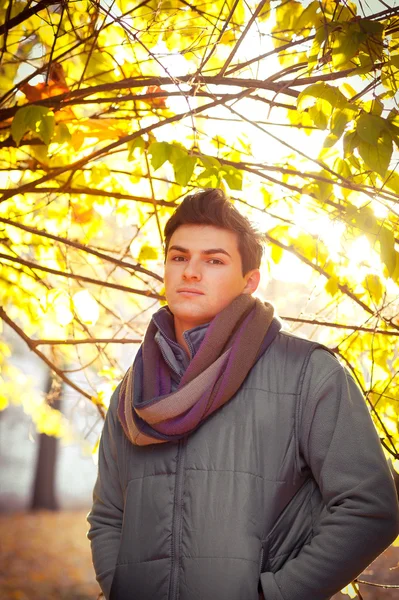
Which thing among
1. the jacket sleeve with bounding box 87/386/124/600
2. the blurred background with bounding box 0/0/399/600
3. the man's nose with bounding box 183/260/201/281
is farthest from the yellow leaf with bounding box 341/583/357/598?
the man's nose with bounding box 183/260/201/281

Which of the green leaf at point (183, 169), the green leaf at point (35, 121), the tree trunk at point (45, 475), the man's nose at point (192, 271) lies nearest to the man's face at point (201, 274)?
the man's nose at point (192, 271)

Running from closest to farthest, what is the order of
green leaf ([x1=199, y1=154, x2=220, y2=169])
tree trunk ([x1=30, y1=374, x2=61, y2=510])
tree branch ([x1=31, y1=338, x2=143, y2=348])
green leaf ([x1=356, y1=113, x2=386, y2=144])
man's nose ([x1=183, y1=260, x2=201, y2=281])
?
green leaf ([x1=356, y1=113, x2=386, y2=144]) < man's nose ([x1=183, y1=260, x2=201, y2=281]) < green leaf ([x1=199, y1=154, x2=220, y2=169]) < tree branch ([x1=31, y1=338, x2=143, y2=348]) < tree trunk ([x1=30, y1=374, x2=61, y2=510])

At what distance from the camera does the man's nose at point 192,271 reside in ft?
5.59

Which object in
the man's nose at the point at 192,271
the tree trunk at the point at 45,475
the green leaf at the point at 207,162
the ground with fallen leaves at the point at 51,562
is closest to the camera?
the man's nose at the point at 192,271

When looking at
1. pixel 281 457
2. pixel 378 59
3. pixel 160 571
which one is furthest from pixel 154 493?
pixel 378 59

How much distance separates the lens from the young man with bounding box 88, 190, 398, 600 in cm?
141

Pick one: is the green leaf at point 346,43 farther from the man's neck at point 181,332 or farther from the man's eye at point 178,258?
the man's neck at point 181,332

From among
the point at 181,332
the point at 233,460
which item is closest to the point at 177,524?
the point at 233,460

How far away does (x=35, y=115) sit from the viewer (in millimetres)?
1805

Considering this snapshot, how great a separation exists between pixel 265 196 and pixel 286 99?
0.40 meters

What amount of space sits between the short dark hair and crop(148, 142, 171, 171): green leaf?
6.3 inches

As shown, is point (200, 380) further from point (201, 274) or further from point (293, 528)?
point (293, 528)

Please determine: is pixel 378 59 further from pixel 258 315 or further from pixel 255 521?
pixel 255 521

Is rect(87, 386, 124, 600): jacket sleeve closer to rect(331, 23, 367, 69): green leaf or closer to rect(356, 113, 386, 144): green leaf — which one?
rect(356, 113, 386, 144): green leaf
